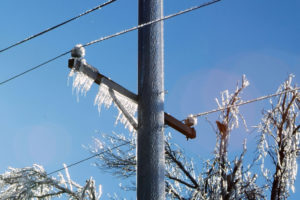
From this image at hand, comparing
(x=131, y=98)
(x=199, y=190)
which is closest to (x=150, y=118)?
(x=131, y=98)

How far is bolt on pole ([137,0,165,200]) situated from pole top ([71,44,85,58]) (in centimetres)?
66

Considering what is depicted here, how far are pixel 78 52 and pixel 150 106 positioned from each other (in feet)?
3.47

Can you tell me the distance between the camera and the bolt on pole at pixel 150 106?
4555 millimetres

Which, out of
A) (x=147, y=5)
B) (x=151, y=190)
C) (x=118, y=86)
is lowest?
(x=151, y=190)

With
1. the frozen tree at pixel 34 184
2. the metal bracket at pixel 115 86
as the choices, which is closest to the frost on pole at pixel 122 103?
the metal bracket at pixel 115 86

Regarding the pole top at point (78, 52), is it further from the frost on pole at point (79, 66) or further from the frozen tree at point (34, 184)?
the frozen tree at point (34, 184)

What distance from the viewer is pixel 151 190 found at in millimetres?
4477

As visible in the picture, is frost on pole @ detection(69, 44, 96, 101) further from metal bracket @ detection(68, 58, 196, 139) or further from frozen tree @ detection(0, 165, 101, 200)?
frozen tree @ detection(0, 165, 101, 200)

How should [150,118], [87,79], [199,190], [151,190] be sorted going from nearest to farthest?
[151,190] → [150,118] → [87,79] → [199,190]

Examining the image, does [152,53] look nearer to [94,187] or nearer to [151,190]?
[151,190]

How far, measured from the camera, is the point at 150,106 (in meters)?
4.86

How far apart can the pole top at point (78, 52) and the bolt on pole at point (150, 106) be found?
2.17ft

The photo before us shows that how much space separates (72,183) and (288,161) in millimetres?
4684

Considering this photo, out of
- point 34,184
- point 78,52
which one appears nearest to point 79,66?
point 78,52
